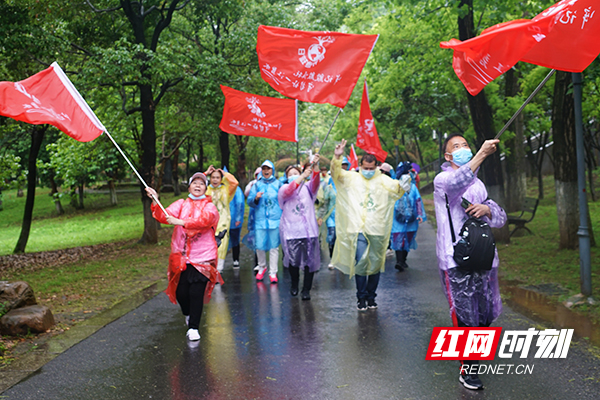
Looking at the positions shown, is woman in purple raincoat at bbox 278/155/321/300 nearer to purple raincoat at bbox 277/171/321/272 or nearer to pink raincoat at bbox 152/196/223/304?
purple raincoat at bbox 277/171/321/272

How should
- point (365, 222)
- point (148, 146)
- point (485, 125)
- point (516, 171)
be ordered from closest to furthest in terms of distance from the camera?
point (365, 222)
point (485, 125)
point (148, 146)
point (516, 171)

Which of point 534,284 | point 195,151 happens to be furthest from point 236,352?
point 195,151

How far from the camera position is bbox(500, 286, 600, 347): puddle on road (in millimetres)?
6090

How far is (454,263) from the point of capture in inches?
185

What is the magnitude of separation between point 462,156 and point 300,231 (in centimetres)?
404

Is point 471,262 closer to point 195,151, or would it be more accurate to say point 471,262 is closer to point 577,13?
point 577,13

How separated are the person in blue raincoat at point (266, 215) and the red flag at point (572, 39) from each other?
5.51 m

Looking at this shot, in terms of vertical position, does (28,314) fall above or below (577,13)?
below

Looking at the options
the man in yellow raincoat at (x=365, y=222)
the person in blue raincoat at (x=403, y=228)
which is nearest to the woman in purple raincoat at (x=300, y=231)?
the man in yellow raincoat at (x=365, y=222)

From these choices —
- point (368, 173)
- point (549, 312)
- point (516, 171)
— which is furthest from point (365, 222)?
point (516, 171)

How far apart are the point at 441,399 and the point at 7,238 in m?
24.5

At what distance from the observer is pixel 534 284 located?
8648 millimetres

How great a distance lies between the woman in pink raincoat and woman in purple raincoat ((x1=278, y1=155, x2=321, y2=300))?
205cm

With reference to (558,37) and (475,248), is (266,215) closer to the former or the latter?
(475,248)
